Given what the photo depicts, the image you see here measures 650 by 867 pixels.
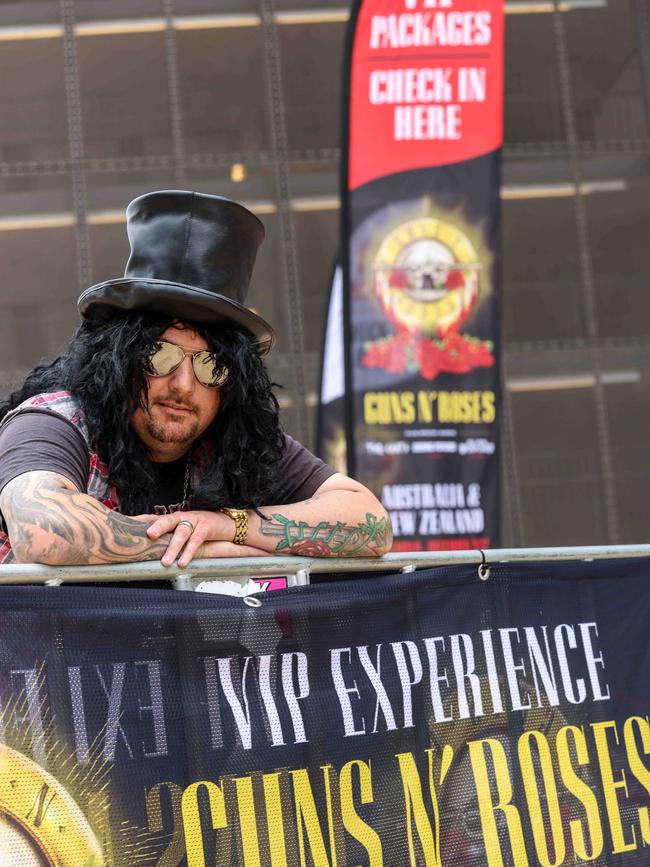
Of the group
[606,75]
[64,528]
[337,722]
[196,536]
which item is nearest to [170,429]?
[196,536]

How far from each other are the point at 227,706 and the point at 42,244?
8.89 meters

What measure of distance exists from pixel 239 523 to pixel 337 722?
556 millimetres

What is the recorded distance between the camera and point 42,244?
1091 cm

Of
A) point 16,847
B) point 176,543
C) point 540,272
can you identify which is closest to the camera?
point 16,847

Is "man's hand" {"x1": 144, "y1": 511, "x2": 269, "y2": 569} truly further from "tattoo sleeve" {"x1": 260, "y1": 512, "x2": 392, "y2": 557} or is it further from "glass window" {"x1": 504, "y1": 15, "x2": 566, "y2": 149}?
"glass window" {"x1": 504, "y1": 15, "x2": 566, "y2": 149}

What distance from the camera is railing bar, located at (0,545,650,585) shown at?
261 centimetres

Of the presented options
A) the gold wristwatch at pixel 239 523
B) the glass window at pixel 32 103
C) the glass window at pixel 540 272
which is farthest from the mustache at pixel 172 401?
the glass window at pixel 32 103

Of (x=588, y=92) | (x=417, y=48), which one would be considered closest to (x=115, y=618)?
(x=417, y=48)

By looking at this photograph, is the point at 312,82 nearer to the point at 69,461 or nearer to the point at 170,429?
the point at 170,429

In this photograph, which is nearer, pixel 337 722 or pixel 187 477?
pixel 337 722

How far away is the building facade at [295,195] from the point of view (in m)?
11.0

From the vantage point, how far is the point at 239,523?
2984 millimetres

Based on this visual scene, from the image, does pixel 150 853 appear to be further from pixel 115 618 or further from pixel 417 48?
pixel 417 48

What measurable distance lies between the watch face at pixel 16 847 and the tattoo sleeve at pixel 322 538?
95 centimetres
